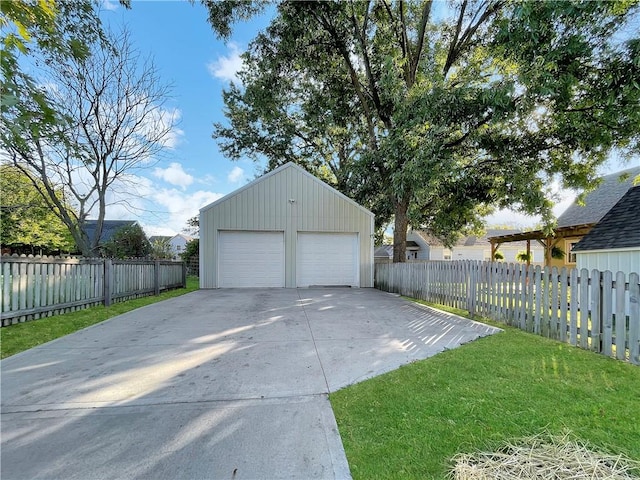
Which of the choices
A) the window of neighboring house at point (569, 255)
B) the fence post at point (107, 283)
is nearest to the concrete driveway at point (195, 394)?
the fence post at point (107, 283)

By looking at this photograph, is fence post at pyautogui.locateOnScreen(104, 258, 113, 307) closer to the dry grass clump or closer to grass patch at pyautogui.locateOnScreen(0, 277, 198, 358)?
grass patch at pyautogui.locateOnScreen(0, 277, 198, 358)

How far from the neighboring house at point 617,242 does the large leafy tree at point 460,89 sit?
5.49 feet

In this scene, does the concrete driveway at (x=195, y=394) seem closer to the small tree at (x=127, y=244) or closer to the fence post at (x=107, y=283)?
the fence post at (x=107, y=283)

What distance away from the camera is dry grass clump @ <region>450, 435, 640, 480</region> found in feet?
5.79

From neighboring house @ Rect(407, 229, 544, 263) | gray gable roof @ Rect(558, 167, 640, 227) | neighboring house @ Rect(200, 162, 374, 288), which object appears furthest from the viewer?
neighboring house @ Rect(407, 229, 544, 263)

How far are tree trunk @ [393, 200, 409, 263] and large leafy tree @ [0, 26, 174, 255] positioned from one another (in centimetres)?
884

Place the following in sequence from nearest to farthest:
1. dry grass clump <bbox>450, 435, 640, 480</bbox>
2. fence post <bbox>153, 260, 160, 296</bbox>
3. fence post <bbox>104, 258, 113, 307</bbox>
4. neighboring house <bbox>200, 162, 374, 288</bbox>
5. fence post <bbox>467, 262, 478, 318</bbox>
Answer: dry grass clump <bbox>450, 435, 640, 480</bbox> → fence post <bbox>467, 262, 478, 318</bbox> → fence post <bbox>104, 258, 113, 307</bbox> → fence post <bbox>153, 260, 160, 296</bbox> → neighboring house <bbox>200, 162, 374, 288</bbox>

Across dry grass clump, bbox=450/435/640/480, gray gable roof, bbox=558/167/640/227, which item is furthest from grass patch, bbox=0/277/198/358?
gray gable roof, bbox=558/167/640/227

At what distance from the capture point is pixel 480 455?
1948mm

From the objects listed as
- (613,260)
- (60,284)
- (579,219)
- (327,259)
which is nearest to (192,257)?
(327,259)

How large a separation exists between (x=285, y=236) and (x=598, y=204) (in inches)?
564

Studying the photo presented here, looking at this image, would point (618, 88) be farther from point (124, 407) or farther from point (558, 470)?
point (124, 407)

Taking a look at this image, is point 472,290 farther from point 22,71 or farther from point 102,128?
point 102,128

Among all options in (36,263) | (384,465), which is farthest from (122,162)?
(384,465)
